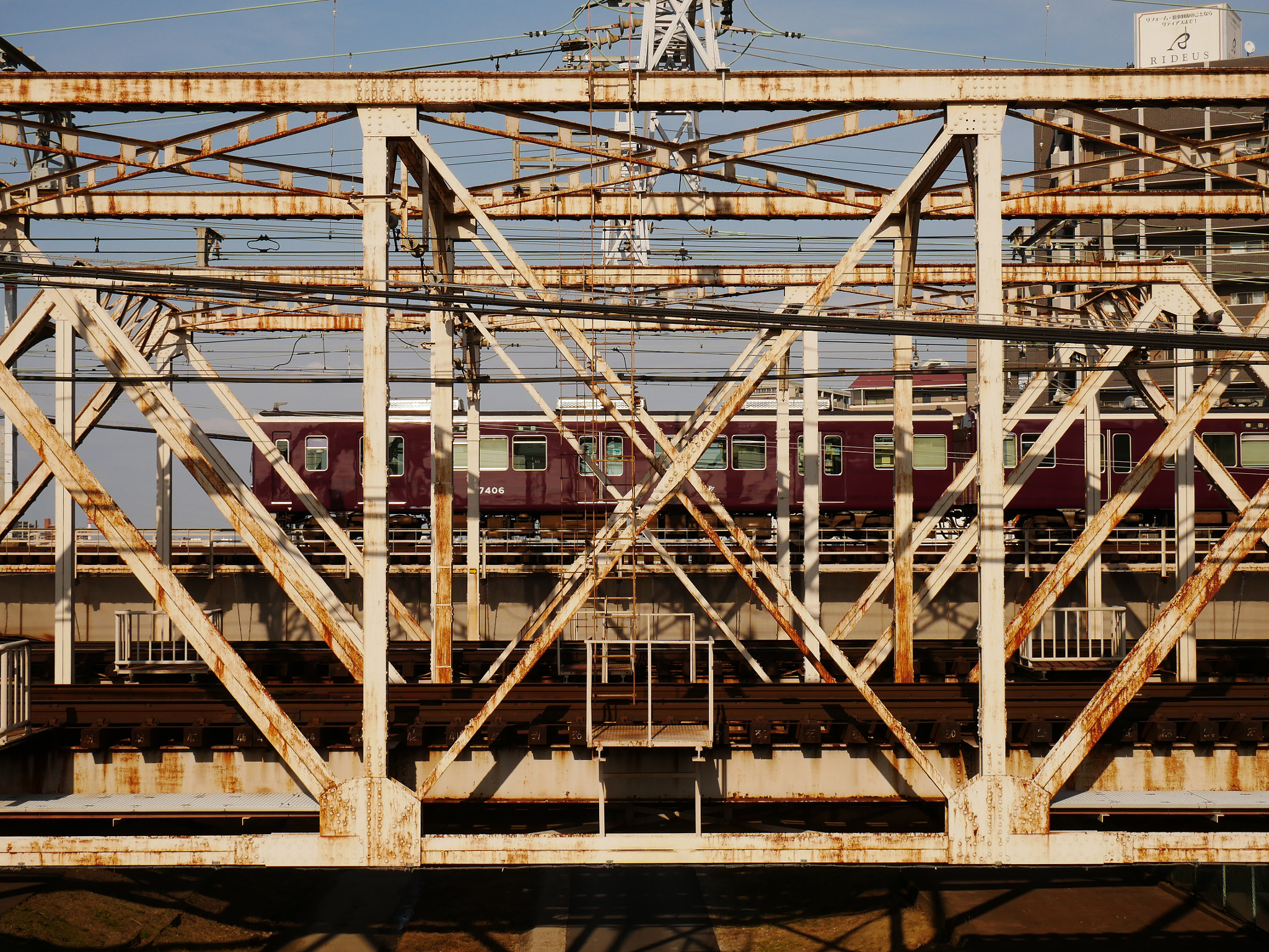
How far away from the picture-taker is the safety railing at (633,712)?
926cm

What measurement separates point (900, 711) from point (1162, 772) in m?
2.78

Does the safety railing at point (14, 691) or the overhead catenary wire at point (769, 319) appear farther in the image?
the safety railing at point (14, 691)

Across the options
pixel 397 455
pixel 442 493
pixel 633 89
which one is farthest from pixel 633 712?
pixel 397 455

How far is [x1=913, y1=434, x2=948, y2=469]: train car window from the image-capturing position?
25.4 meters

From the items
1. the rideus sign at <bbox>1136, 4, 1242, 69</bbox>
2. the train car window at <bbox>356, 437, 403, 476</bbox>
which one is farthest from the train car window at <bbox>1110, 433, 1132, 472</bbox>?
the rideus sign at <bbox>1136, 4, 1242, 69</bbox>

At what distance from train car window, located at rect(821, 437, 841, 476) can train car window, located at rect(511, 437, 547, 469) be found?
6.98 metres

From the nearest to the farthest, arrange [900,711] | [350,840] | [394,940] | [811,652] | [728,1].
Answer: [350,840] < [900,711] < [811,652] < [394,940] < [728,1]

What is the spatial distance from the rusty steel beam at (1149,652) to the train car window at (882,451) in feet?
50.5

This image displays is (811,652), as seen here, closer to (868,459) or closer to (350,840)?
(350,840)

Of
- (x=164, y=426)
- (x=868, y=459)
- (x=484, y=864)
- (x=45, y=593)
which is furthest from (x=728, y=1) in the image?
(x=484, y=864)

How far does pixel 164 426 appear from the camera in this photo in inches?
393

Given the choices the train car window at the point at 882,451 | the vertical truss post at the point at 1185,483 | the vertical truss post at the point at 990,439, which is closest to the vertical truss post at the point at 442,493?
the vertical truss post at the point at 990,439

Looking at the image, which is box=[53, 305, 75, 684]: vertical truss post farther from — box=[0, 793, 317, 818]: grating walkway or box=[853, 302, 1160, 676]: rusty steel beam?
box=[853, 302, 1160, 676]: rusty steel beam

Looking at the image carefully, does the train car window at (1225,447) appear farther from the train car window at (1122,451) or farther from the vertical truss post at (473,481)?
the vertical truss post at (473,481)
